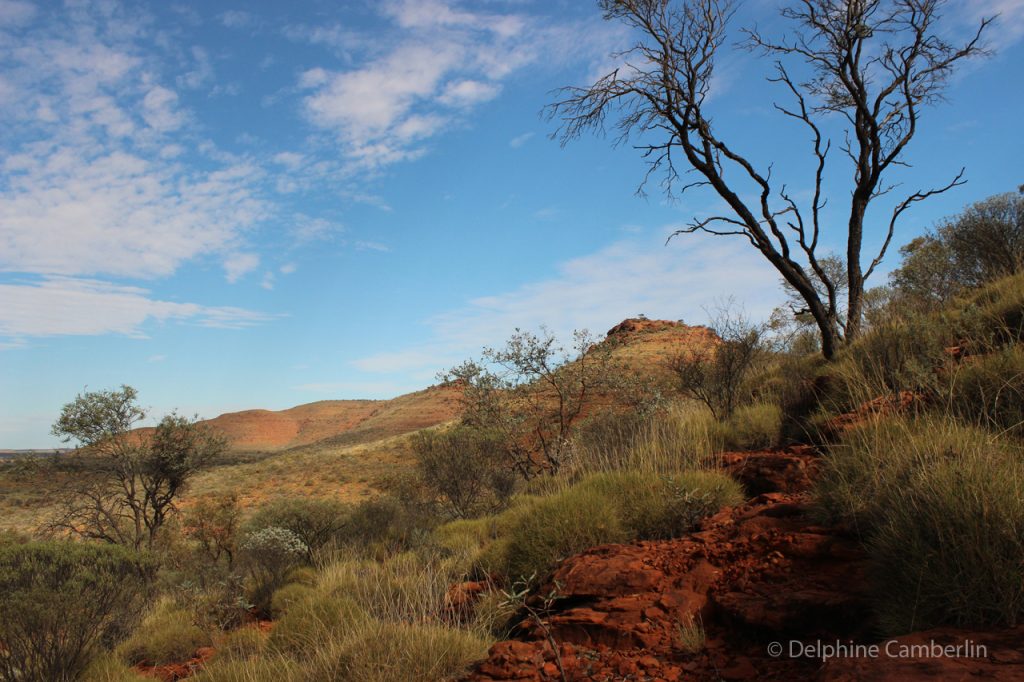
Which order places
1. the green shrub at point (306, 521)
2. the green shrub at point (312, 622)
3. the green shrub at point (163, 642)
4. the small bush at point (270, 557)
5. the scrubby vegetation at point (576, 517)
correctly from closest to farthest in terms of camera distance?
the scrubby vegetation at point (576, 517) → the green shrub at point (312, 622) → the green shrub at point (163, 642) → the small bush at point (270, 557) → the green shrub at point (306, 521)

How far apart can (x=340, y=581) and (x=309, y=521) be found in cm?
623

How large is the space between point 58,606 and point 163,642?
2.09 metres

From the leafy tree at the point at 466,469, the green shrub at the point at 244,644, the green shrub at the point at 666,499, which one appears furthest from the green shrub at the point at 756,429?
the leafy tree at the point at 466,469

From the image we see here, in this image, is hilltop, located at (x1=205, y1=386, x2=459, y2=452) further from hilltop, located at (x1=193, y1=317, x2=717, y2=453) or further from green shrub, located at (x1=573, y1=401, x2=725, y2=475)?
green shrub, located at (x1=573, y1=401, x2=725, y2=475)

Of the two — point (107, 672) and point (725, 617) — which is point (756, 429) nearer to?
point (725, 617)

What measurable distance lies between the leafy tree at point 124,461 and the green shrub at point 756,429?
52.2 feet

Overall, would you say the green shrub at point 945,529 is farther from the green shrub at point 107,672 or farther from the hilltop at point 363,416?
the hilltop at point 363,416

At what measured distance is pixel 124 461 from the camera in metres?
17.2

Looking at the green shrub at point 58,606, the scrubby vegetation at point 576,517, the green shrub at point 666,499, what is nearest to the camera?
the scrubby vegetation at point 576,517

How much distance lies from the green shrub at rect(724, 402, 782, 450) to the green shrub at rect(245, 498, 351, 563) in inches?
336

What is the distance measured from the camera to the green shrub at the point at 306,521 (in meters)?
13.1

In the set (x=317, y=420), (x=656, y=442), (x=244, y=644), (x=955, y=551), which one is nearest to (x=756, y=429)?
(x=656, y=442)

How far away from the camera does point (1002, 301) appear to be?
802 cm

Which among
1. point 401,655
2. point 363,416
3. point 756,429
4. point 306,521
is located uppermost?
point 363,416
